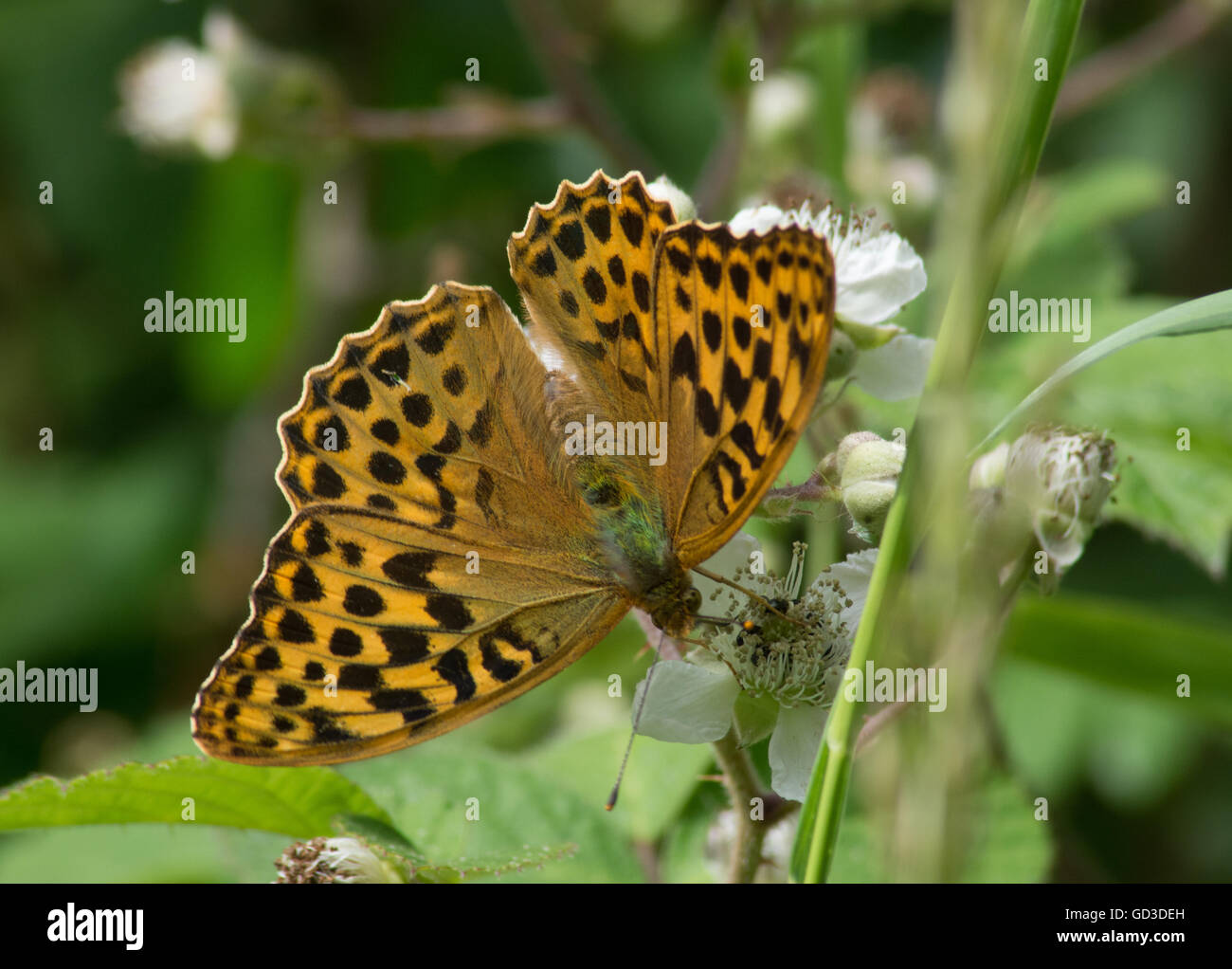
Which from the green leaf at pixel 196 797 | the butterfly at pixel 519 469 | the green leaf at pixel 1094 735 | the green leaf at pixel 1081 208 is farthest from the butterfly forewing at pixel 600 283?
the green leaf at pixel 1094 735

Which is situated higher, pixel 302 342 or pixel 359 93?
pixel 359 93

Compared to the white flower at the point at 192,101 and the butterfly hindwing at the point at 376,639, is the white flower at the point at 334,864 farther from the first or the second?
the white flower at the point at 192,101

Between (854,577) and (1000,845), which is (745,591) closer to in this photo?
(854,577)

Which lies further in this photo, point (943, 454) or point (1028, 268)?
point (1028, 268)

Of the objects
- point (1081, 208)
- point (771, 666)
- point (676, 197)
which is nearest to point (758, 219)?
point (676, 197)

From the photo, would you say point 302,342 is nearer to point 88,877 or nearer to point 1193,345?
point 88,877
